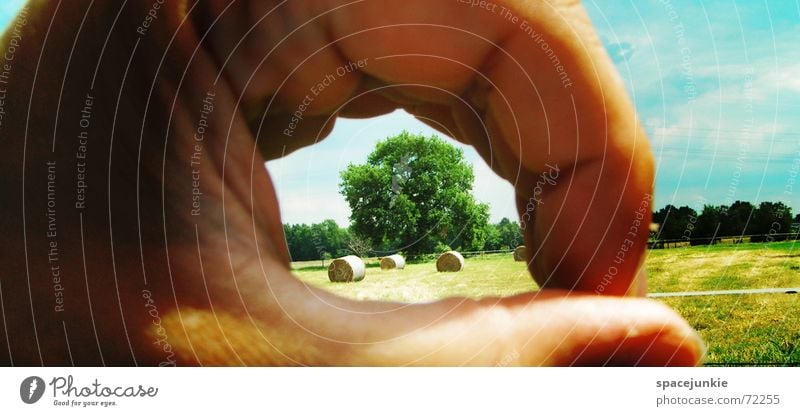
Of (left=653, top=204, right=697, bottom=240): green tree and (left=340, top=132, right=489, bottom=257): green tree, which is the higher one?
(left=340, top=132, right=489, bottom=257): green tree

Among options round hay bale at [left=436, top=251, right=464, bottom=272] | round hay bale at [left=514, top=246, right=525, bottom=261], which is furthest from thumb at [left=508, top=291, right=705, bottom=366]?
round hay bale at [left=436, top=251, right=464, bottom=272]

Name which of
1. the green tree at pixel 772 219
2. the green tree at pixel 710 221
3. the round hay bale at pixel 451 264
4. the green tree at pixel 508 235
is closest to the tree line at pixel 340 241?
the green tree at pixel 508 235

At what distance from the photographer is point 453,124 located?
3.13 ft

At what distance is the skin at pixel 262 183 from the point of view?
74 cm

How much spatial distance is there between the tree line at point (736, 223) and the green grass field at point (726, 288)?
6 centimetres

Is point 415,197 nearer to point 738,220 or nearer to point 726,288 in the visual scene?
point 738,220

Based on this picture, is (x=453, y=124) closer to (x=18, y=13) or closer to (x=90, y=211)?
(x=90, y=211)

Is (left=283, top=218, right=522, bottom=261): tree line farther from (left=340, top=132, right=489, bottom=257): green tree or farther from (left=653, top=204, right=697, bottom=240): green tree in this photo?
(left=653, top=204, right=697, bottom=240): green tree

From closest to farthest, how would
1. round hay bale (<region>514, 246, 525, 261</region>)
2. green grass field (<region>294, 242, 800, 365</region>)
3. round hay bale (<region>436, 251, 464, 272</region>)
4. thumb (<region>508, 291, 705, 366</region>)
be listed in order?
thumb (<region>508, 291, 705, 366</region>)
round hay bale (<region>514, 246, 525, 261</region>)
green grass field (<region>294, 242, 800, 365</region>)
round hay bale (<region>436, 251, 464, 272</region>)

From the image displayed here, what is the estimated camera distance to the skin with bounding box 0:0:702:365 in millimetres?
741

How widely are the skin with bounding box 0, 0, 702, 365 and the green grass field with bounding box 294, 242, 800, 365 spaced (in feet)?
1.06

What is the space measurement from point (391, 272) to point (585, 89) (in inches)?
49.5

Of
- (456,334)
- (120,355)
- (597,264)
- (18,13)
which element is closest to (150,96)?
(18,13)

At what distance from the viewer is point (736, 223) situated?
118 centimetres
